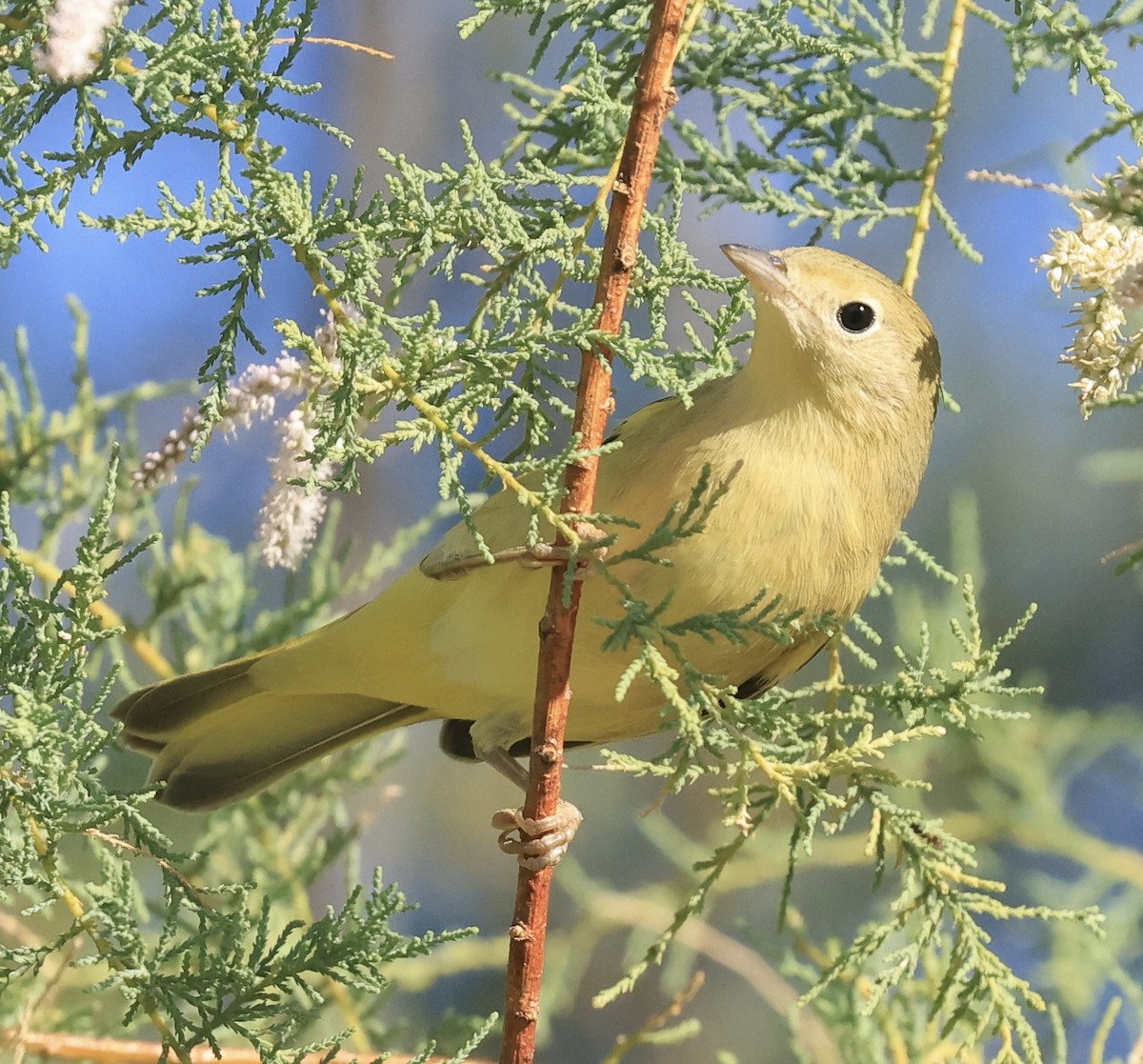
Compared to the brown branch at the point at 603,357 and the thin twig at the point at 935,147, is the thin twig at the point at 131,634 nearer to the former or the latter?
the brown branch at the point at 603,357

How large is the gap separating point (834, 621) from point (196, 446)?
83 centimetres

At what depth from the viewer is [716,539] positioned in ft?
6.97

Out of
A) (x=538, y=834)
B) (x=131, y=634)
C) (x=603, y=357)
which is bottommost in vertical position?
(x=131, y=634)

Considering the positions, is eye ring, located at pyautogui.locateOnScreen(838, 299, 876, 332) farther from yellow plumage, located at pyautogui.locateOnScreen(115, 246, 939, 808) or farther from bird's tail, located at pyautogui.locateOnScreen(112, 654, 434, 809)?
bird's tail, located at pyautogui.locateOnScreen(112, 654, 434, 809)

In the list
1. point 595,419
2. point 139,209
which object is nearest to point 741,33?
point 595,419

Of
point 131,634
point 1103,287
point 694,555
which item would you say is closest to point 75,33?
point 694,555

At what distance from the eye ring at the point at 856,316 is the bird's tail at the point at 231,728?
1200 millimetres

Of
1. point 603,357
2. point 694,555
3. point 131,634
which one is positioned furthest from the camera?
point 131,634

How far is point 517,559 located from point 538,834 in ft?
1.26

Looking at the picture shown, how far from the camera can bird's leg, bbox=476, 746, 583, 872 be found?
1.84 meters

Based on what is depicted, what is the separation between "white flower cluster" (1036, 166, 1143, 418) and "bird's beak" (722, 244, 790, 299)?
0.50 meters

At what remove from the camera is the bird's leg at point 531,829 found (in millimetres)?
1842

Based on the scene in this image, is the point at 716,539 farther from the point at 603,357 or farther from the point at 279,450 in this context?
the point at 279,450

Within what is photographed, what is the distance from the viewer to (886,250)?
21.7 feet
